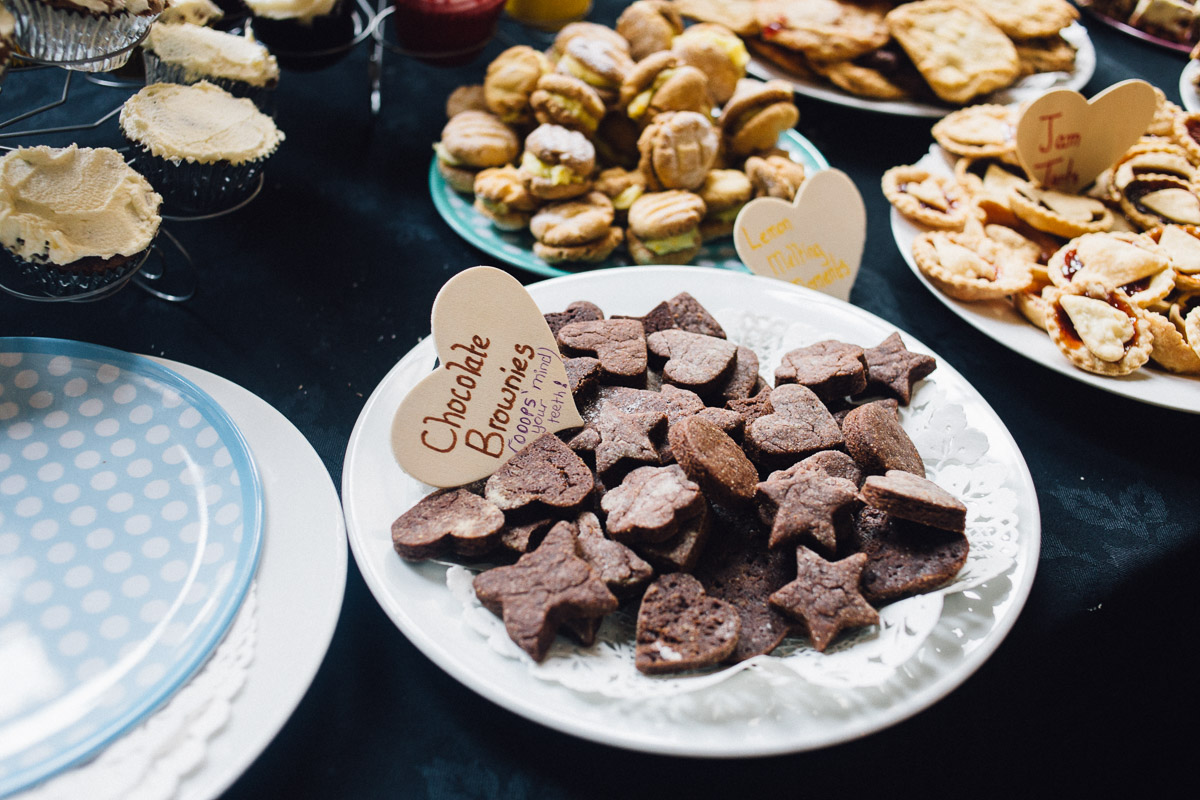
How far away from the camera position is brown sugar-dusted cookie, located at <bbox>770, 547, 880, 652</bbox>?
111 centimetres

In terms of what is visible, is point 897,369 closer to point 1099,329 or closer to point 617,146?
point 1099,329

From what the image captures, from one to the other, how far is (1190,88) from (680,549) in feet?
8.61

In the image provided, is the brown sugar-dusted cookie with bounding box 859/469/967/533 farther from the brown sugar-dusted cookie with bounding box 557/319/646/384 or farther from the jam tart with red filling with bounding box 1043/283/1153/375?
the jam tart with red filling with bounding box 1043/283/1153/375

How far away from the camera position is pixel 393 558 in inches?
45.9

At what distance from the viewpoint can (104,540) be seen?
1.19 metres

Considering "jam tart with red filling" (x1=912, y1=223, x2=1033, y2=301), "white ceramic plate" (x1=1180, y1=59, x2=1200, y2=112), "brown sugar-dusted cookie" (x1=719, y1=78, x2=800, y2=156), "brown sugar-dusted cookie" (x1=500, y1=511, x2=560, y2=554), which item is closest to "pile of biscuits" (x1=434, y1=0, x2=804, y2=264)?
"brown sugar-dusted cookie" (x1=719, y1=78, x2=800, y2=156)

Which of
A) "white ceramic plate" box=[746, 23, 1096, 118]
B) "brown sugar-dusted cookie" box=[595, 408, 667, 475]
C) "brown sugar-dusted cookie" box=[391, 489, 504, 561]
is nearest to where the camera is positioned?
"brown sugar-dusted cookie" box=[391, 489, 504, 561]

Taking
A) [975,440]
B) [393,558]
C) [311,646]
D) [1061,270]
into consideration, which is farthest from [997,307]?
[311,646]

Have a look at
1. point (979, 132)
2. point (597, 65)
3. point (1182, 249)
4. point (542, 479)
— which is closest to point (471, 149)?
point (597, 65)

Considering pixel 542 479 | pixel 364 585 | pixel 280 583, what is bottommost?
pixel 364 585

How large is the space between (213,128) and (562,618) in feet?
3.95

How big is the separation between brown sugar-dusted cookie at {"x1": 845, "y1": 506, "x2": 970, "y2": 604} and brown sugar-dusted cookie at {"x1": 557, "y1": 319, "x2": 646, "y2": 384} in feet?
1.60

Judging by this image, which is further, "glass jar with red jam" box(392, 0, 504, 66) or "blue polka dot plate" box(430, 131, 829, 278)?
"glass jar with red jam" box(392, 0, 504, 66)

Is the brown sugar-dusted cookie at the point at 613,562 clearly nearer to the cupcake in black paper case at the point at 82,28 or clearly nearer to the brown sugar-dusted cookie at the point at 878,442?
the brown sugar-dusted cookie at the point at 878,442
